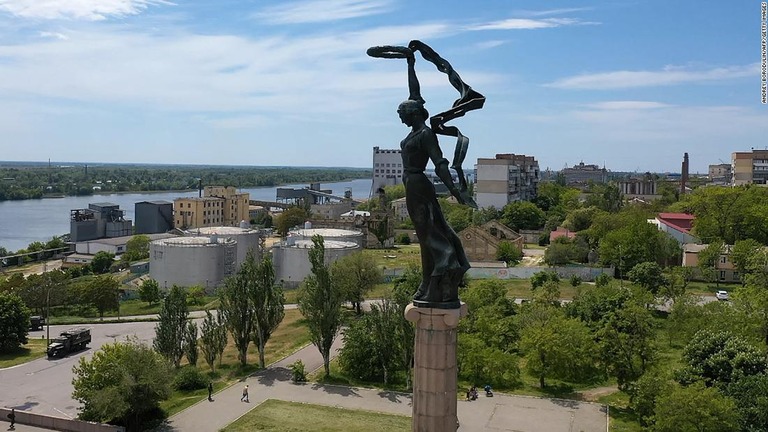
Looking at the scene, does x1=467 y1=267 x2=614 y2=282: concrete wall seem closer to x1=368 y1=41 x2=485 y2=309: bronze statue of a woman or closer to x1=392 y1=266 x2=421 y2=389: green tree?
x1=392 y1=266 x2=421 y2=389: green tree

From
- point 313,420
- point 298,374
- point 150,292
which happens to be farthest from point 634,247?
point 150,292

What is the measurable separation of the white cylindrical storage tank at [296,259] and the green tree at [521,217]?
123 feet

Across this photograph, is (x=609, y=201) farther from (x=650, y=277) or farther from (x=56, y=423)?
(x=56, y=423)

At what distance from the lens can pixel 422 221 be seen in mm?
14688

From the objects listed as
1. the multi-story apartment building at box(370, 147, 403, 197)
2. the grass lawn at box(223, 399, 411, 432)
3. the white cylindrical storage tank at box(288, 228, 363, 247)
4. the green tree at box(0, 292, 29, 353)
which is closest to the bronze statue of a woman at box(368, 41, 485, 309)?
the grass lawn at box(223, 399, 411, 432)

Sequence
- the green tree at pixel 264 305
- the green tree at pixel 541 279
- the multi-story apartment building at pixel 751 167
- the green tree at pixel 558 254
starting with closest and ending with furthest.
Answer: the green tree at pixel 264 305 → the green tree at pixel 541 279 → the green tree at pixel 558 254 → the multi-story apartment building at pixel 751 167

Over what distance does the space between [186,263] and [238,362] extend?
27765mm

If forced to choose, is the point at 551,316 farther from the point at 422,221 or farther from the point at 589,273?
the point at 589,273

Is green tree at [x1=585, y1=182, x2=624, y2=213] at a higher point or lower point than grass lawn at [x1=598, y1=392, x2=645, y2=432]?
higher

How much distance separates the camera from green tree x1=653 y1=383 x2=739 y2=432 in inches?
857

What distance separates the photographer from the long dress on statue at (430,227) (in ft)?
46.9

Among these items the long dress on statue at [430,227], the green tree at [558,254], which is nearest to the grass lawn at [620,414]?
the long dress on statue at [430,227]

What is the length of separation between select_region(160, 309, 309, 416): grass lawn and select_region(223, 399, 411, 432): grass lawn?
3.87 metres

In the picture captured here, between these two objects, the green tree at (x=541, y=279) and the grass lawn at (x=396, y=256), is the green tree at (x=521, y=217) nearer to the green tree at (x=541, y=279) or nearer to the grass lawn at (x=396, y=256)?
the grass lawn at (x=396, y=256)
